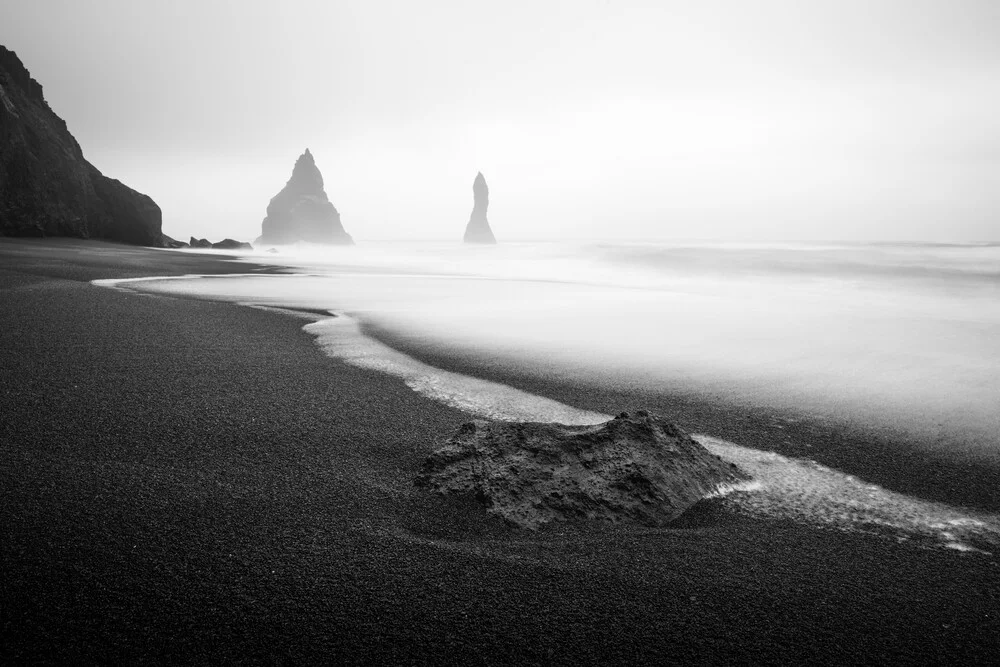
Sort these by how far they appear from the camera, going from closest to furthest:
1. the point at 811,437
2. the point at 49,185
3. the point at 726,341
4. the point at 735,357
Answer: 1. the point at 811,437
2. the point at 735,357
3. the point at 726,341
4. the point at 49,185

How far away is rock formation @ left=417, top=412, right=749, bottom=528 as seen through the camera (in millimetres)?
2926

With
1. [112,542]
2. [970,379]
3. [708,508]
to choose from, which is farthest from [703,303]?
[112,542]

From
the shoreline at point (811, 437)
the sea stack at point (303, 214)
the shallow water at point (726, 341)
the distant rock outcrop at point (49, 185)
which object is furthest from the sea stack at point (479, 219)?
the shoreline at point (811, 437)

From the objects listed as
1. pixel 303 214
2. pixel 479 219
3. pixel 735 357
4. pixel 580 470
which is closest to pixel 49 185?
pixel 735 357

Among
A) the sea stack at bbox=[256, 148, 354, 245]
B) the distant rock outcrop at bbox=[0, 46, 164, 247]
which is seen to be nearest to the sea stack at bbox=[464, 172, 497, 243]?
the sea stack at bbox=[256, 148, 354, 245]

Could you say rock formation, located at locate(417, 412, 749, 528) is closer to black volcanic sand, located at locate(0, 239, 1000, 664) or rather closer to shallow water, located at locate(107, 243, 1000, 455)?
black volcanic sand, located at locate(0, 239, 1000, 664)

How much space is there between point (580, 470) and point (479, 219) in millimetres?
129094

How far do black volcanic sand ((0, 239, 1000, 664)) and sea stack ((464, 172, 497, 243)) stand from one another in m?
127

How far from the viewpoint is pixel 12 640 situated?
1.83 meters

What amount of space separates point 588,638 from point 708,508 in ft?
4.25

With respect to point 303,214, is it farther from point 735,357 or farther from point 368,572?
point 368,572

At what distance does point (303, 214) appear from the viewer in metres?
112

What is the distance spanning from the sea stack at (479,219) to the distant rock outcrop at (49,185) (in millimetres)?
93424

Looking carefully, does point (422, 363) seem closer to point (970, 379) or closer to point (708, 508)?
point (708, 508)
